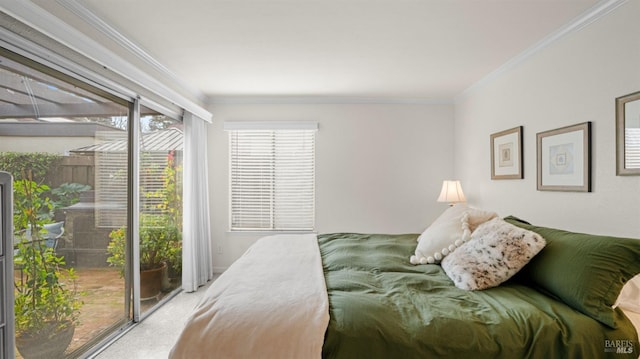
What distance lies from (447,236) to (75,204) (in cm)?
261

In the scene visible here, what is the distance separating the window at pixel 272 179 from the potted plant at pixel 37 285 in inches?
99.0

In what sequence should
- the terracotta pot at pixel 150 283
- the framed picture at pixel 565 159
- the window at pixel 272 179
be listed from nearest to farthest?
the framed picture at pixel 565 159 → the terracotta pot at pixel 150 283 → the window at pixel 272 179

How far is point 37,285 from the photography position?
2.01 metres

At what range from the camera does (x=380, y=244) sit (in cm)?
274

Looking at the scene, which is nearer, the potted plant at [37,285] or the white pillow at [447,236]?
the potted plant at [37,285]

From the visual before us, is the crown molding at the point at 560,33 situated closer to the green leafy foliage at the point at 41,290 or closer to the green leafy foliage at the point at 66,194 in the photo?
the green leafy foliage at the point at 66,194

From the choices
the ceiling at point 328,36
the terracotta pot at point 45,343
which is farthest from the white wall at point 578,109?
the terracotta pot at point 45,343

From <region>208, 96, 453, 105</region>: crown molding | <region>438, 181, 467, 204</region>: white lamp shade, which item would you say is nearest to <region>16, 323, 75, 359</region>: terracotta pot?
<region>208, 96, 453, 105</region>: crown molding

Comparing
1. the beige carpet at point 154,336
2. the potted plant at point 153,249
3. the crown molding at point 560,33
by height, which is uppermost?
the crown molding at point 560,33

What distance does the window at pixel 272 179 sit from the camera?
15.2 feet

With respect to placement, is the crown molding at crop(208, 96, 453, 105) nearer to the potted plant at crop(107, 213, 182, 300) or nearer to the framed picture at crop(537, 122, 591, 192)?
the potted plant at crop(107, 213, 182, 300)

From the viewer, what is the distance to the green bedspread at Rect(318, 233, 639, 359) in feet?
4.35

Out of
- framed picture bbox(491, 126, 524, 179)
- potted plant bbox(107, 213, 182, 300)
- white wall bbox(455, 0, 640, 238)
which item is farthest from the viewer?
framed picture bbox(491, 126, 524, 179)

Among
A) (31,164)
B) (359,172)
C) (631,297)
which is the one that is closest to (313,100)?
(359,172)
